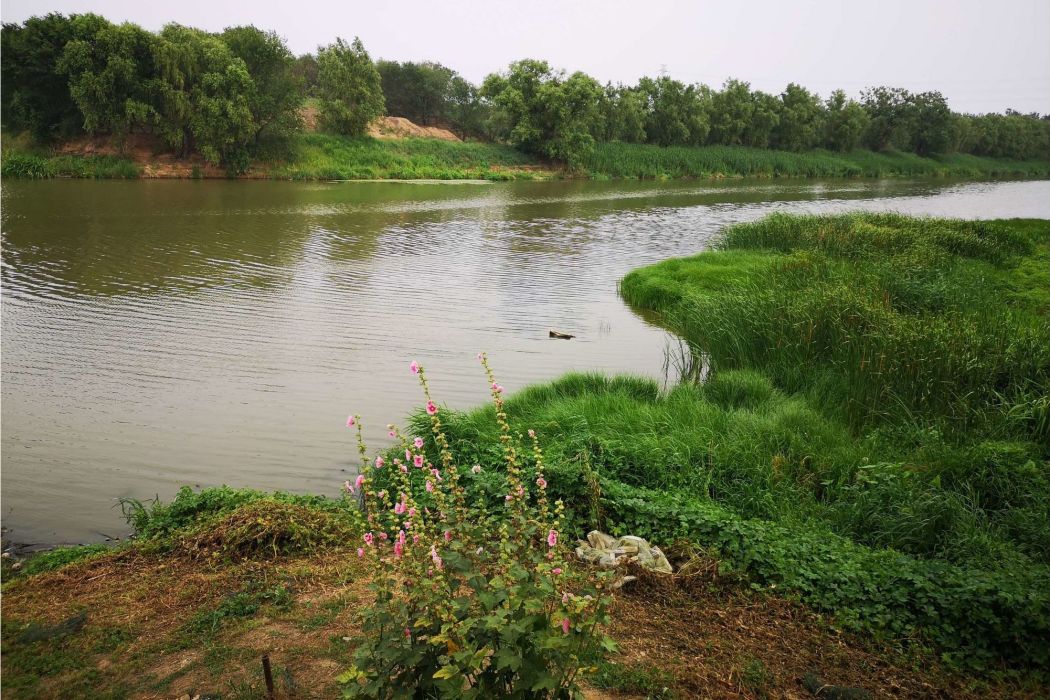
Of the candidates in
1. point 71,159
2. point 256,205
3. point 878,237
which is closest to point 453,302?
point 878,237

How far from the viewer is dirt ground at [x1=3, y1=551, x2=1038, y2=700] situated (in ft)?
11.8

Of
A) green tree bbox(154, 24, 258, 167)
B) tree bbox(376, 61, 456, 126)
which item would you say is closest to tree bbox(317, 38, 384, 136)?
green tree bbox(154, 24, 258, 167)

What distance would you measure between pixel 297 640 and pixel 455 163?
161 ft

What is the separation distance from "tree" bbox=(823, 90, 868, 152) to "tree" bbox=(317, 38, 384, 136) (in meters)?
54.4

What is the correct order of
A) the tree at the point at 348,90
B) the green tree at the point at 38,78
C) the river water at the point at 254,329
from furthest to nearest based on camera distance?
the tree at the point at 348,90, the green tree at the point at 38,78, the river water at the point at 254,329

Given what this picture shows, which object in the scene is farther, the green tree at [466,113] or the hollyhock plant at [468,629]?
the green tree at [466,113]

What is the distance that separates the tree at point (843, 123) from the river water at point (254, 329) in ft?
197

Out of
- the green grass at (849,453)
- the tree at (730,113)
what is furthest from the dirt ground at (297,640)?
the tree at (730,113)

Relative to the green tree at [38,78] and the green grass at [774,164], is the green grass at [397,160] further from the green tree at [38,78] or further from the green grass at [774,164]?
the green tree at [38,78]

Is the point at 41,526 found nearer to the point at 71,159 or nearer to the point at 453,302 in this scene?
the point at 453,302

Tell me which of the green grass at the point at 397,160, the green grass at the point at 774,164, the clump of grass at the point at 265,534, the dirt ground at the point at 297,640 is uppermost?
the green grass at the point at 774,164

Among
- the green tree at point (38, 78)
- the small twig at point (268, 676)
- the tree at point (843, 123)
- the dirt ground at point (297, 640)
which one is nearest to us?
the small twig at point (268, 676)

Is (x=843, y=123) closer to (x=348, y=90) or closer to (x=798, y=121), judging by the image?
(x=798, y=121)

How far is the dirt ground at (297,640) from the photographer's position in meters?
3.61
